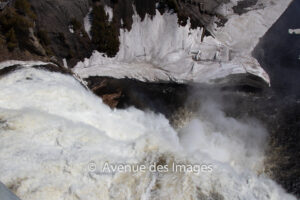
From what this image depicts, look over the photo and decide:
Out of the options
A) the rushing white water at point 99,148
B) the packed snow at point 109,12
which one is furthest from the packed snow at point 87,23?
the rushing white water at point 99,148

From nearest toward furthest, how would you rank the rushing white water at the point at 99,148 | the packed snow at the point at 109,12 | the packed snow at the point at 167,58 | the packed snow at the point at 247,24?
1. the rushing white water at the point at 99,148
2. the packed snow at the point at 167,58
3. the packed snow at the point at 109,12
4. the packed snow at the point at 247,24

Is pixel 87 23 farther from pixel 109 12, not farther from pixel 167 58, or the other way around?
pixel 167 58

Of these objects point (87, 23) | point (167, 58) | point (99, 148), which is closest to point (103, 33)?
point (87, 23)

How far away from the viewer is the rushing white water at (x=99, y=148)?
5059mm

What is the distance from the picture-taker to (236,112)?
8789mm

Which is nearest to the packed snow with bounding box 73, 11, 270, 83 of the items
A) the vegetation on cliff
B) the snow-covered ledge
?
the snow-covered ledge

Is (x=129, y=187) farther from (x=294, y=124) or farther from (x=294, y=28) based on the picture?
(x=294, y=28)

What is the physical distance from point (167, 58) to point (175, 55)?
1.35 ft

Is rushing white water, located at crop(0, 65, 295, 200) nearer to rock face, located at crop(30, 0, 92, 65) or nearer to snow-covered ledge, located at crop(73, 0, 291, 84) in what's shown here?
rock face, located at crop(30, 0, 92, 65)

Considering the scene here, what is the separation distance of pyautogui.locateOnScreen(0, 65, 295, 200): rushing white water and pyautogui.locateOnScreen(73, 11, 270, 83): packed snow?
2.36 metres

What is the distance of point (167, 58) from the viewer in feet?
36.7

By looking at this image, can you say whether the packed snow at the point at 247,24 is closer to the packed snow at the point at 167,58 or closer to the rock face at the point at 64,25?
the packed snow at the point at 167,58

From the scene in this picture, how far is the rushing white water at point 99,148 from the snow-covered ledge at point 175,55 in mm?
2437

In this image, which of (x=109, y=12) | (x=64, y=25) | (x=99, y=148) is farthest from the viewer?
(x=109, y=12)
